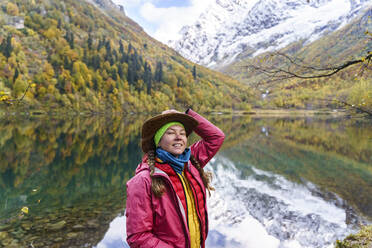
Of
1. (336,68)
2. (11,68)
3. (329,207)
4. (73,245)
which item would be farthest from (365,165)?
(11,68)

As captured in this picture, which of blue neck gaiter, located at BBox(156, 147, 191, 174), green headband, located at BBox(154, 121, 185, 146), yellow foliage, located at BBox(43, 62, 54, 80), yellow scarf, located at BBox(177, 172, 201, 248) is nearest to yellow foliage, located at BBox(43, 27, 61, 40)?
yellow foliage, located at BBox(43, 62, 54, 80)

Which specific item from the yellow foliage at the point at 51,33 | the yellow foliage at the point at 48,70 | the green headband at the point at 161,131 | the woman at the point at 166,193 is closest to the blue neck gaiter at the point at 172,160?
the woman at the point at 166,193

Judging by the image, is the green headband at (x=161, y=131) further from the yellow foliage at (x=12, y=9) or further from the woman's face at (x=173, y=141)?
the yellow foliage at (x=12, y=9)

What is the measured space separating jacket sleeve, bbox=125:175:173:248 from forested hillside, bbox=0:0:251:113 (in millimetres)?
70502

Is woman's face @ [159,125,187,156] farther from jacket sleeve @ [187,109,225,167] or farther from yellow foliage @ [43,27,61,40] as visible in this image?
yellow foliage @ [43,27,61,40]

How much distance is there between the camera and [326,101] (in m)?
5.92

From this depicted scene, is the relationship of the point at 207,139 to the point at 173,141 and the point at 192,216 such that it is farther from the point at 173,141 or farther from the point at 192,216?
the point at 192,216

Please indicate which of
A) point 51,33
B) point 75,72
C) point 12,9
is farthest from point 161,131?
point 12,9

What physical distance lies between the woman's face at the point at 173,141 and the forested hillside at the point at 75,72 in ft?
230

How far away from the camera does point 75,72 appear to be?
94125 millimetres

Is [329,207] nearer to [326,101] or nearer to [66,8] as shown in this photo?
[326,101]

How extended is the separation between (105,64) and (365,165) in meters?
106

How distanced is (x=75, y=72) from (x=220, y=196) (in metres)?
93.7

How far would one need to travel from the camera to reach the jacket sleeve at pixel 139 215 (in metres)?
2.54
